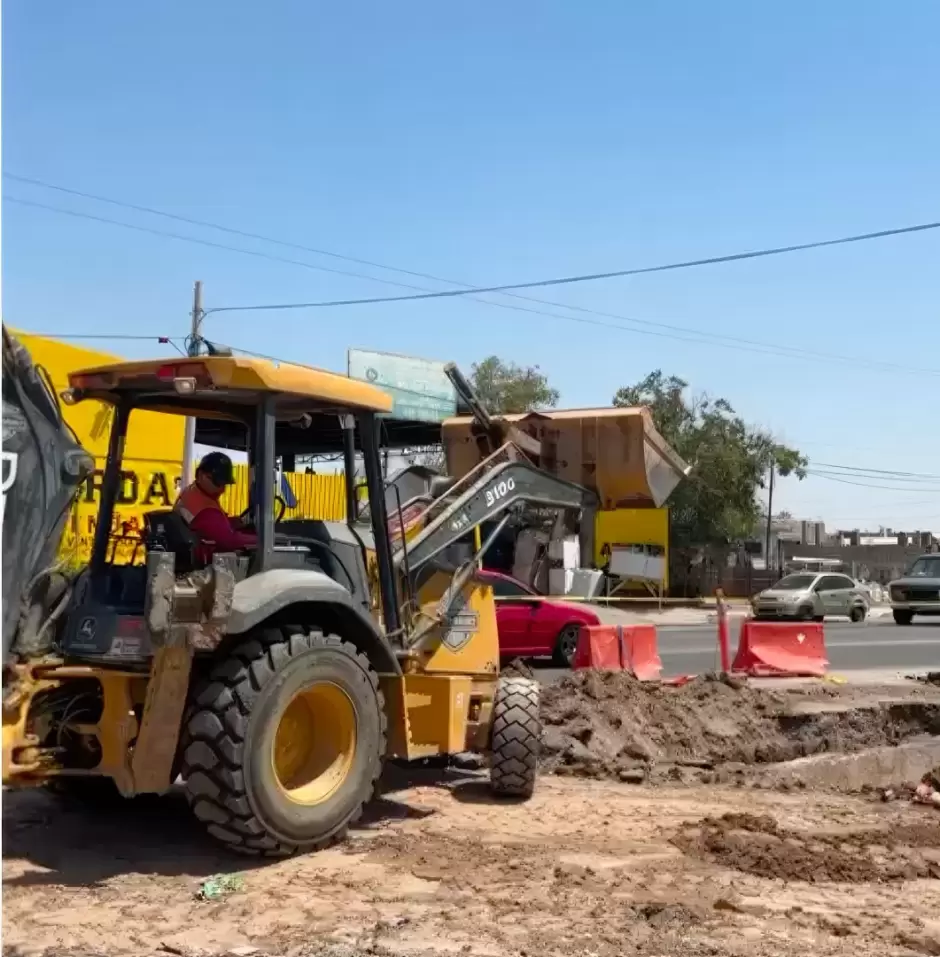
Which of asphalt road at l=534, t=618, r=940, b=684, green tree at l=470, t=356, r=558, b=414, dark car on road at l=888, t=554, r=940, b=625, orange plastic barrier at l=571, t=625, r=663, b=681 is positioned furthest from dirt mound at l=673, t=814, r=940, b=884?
green tree at l=470, t=356, r=558, b=414

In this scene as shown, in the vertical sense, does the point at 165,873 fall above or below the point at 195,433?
below

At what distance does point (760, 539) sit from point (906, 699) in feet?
175

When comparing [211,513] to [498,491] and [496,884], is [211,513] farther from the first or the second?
[496,884]

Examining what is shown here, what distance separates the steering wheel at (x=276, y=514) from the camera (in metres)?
6.50

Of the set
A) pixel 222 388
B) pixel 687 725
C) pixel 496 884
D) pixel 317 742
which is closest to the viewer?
pixel 496 884

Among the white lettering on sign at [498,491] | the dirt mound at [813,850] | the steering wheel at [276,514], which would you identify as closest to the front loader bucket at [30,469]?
the steering wheel at [276,514]

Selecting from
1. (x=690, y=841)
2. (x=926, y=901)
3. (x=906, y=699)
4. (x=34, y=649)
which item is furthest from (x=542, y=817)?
(x=906, y=699)

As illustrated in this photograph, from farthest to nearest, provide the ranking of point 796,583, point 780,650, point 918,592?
point 796,583
point 918,592
point 780,650

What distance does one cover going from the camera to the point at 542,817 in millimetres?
7277

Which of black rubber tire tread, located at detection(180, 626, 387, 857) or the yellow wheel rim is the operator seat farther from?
the yellow wheel rim

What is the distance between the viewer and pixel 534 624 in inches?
680

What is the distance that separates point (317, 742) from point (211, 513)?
139 centimetres

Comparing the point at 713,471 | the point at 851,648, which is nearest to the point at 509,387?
the point at 713,471

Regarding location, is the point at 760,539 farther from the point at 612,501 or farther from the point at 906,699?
the point at 612,501
